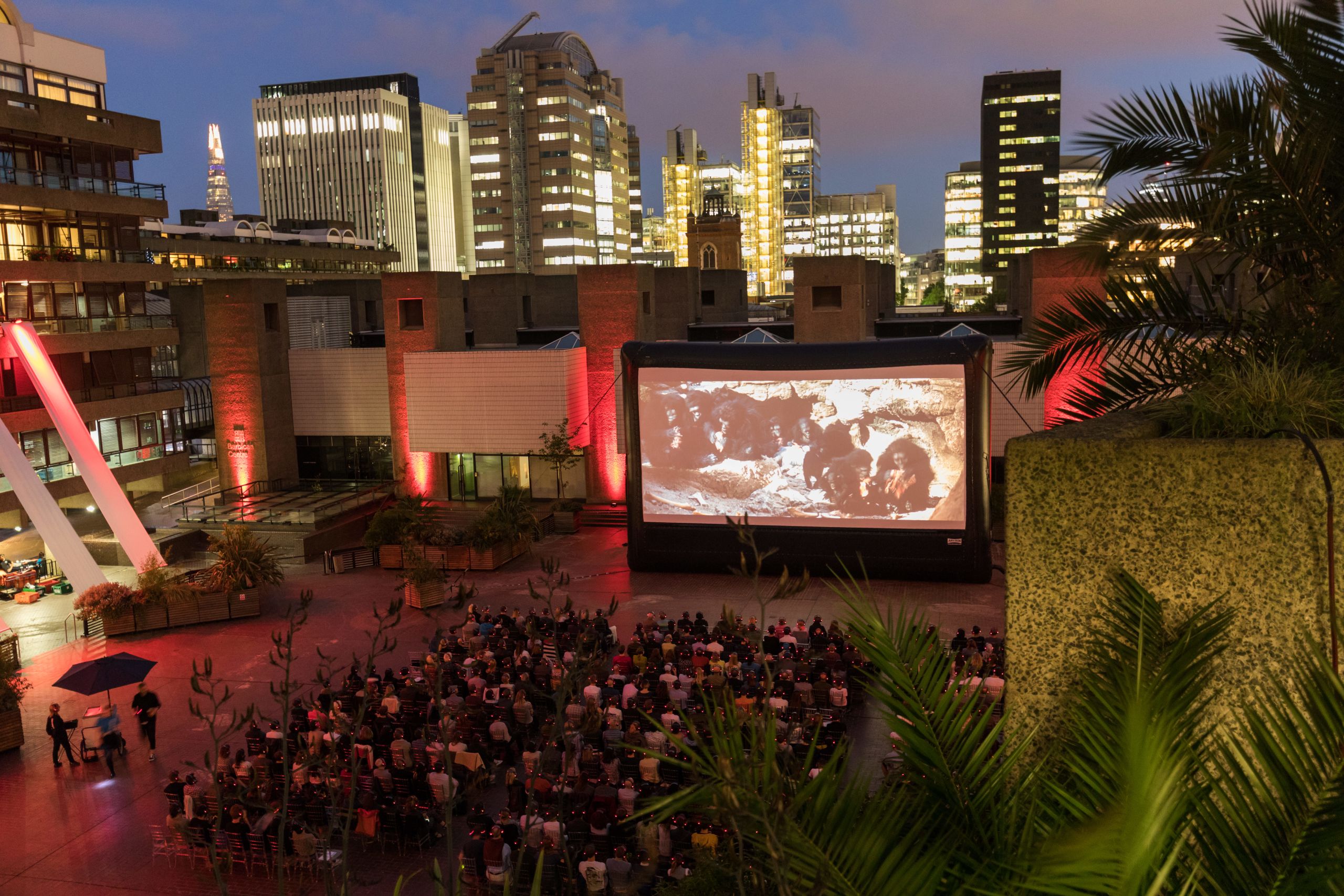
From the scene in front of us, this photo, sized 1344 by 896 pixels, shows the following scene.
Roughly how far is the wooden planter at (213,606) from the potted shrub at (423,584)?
402 cm

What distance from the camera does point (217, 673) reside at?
20.7m

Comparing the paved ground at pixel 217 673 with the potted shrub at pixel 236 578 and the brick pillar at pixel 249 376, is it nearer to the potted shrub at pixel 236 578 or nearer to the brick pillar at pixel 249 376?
the potted shrub at pixel 236 578

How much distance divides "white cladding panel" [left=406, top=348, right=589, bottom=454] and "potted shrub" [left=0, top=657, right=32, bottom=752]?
17.9 m

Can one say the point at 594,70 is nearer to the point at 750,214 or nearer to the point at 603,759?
the point at 750,214

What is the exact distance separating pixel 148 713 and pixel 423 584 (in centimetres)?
843

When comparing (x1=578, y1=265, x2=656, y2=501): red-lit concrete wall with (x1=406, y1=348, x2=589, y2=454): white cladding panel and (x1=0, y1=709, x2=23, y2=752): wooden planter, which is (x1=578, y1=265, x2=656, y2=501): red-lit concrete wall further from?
(x1=0, y1=709, x2=23, y2=752): wooden planter

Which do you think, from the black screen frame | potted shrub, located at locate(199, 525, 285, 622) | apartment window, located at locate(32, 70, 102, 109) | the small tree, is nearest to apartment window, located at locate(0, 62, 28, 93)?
apartment window, located at locate(32, 70, 102, 109)

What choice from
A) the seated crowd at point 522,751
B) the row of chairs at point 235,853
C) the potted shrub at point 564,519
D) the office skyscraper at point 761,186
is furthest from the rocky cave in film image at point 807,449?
the office skyscraper at point 761,186

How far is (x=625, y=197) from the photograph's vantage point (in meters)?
188

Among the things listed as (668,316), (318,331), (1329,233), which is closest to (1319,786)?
(1329,233)

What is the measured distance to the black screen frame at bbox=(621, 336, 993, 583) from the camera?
24.8 m

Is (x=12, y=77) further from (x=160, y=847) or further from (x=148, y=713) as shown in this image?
(x=160, y=847)

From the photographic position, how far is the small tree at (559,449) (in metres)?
32.7

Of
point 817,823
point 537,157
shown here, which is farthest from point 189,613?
point 537,157
